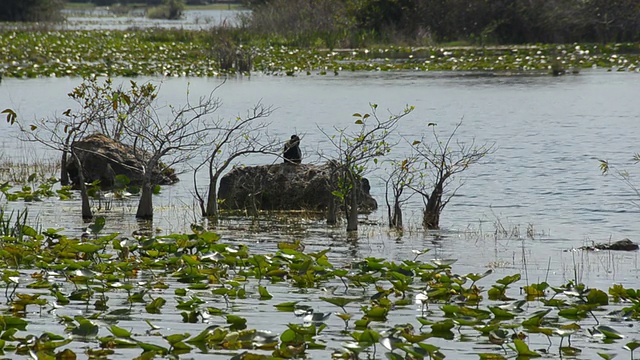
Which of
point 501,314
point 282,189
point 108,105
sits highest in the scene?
point 108,105

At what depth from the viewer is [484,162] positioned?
917 inches

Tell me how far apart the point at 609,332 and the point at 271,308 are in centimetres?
289

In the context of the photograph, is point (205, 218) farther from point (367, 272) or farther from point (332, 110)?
point (332, 110)

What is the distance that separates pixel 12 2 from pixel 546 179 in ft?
221

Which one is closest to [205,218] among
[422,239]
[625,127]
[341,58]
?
[422,239]

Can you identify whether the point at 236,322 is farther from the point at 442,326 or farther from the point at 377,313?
the point at 442,326

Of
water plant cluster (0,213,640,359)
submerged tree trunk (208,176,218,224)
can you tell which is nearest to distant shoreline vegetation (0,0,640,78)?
submerged tree trunk (208,176,218,224)

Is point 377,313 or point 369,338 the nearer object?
point 369,338

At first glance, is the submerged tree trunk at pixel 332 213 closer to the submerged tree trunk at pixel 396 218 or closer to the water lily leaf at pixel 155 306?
the submerged tree trunk at pixel 396 218

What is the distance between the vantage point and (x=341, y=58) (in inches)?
1967

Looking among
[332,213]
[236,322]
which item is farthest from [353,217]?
[236,322]

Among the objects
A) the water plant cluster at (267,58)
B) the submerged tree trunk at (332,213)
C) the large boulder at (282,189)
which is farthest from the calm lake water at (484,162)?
the water plant cluster at (267,58)

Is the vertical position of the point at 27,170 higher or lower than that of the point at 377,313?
higher

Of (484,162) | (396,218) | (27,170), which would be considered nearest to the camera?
(396,218)
